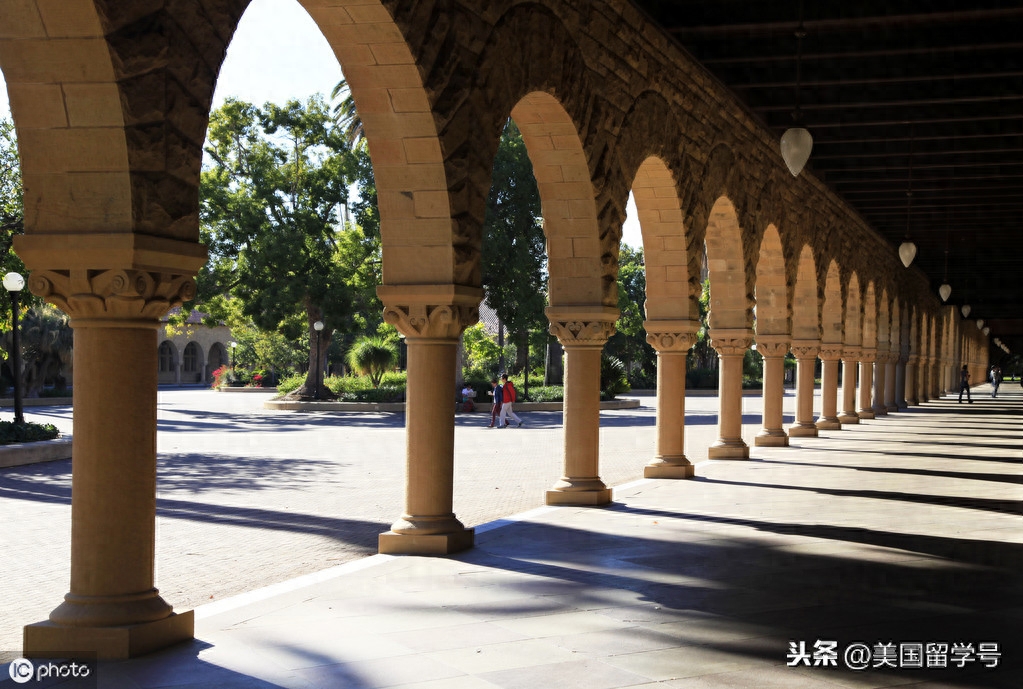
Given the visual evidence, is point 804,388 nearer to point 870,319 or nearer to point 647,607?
point 870,319

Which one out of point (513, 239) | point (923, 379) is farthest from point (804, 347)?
point (923, 379)

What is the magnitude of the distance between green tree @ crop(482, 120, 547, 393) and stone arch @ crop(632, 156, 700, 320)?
20259mm

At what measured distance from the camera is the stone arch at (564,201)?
11.0 meters

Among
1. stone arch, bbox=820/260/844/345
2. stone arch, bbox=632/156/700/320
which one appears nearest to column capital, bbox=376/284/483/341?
stone arch, bbox=632/156/700/320

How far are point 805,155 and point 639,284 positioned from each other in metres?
60.7

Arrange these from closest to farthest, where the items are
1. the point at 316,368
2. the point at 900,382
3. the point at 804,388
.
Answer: the point at 804,388 → the point at 316,368 → the point at 900,382

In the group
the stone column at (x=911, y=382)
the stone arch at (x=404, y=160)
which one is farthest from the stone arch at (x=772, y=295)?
the stone column at (x=911, y=382)

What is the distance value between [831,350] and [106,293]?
22625 mm

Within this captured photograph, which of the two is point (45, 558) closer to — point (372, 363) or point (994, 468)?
point (994, 468)

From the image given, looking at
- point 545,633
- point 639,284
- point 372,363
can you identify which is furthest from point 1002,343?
point 545,633

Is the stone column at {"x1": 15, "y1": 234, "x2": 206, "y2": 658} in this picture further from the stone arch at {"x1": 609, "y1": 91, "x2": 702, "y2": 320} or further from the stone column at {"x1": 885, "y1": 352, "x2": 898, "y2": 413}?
the stone column at {"x1": 885, "y1": 352, "x2": 898, "y2": 413}

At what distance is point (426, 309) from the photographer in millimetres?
8734

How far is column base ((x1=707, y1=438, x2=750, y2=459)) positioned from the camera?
57.7ft

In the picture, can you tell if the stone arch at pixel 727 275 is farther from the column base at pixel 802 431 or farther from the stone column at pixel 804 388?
the column base at pixel 802 431
